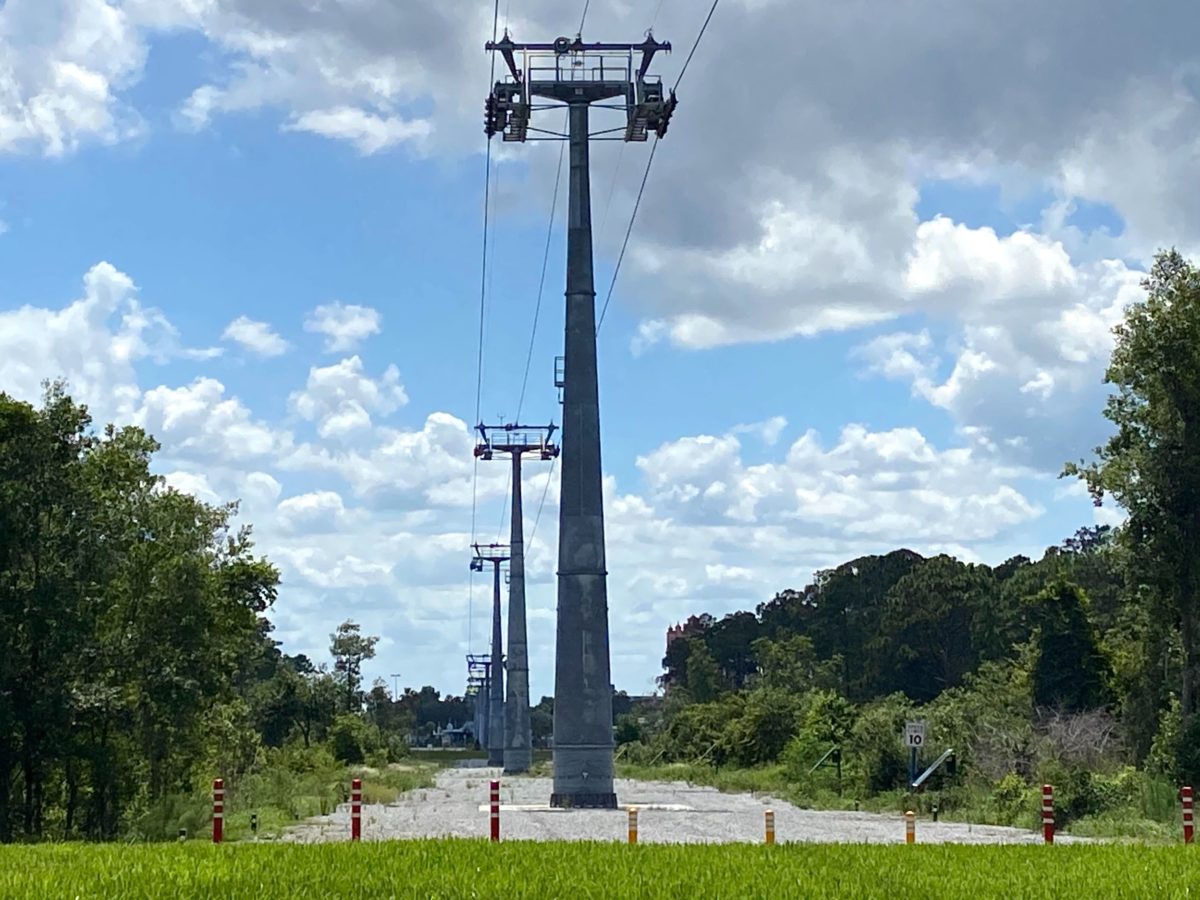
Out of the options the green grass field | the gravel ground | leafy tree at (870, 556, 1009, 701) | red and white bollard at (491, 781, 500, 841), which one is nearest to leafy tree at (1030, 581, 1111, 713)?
the gravel ground

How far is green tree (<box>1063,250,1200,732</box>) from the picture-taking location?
4834cm

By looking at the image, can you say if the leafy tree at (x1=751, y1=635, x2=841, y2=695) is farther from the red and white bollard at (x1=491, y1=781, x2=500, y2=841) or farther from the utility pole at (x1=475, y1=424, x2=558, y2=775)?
the red and white bollard at (x1=491, y1=781, x2=500, y2=841)

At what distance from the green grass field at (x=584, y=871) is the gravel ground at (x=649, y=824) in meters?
6.28

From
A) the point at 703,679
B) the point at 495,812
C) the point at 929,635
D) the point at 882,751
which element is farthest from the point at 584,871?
the point at 703,679

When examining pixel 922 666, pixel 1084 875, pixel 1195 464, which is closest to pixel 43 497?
pixel 1084 875

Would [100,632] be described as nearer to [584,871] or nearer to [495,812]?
[495,812]

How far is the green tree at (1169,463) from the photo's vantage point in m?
48.3

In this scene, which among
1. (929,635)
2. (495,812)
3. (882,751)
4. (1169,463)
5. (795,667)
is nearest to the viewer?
(495,812)

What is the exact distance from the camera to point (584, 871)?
20.5 meters

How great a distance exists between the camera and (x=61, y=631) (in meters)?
38.6

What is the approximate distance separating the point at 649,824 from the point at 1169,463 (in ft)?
64.4

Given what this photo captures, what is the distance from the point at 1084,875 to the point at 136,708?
2829 centimetres

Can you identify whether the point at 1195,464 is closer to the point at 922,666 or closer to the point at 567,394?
the point at 567,394

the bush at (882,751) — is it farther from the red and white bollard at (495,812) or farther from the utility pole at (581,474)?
the red and white bollard at (495,812)
